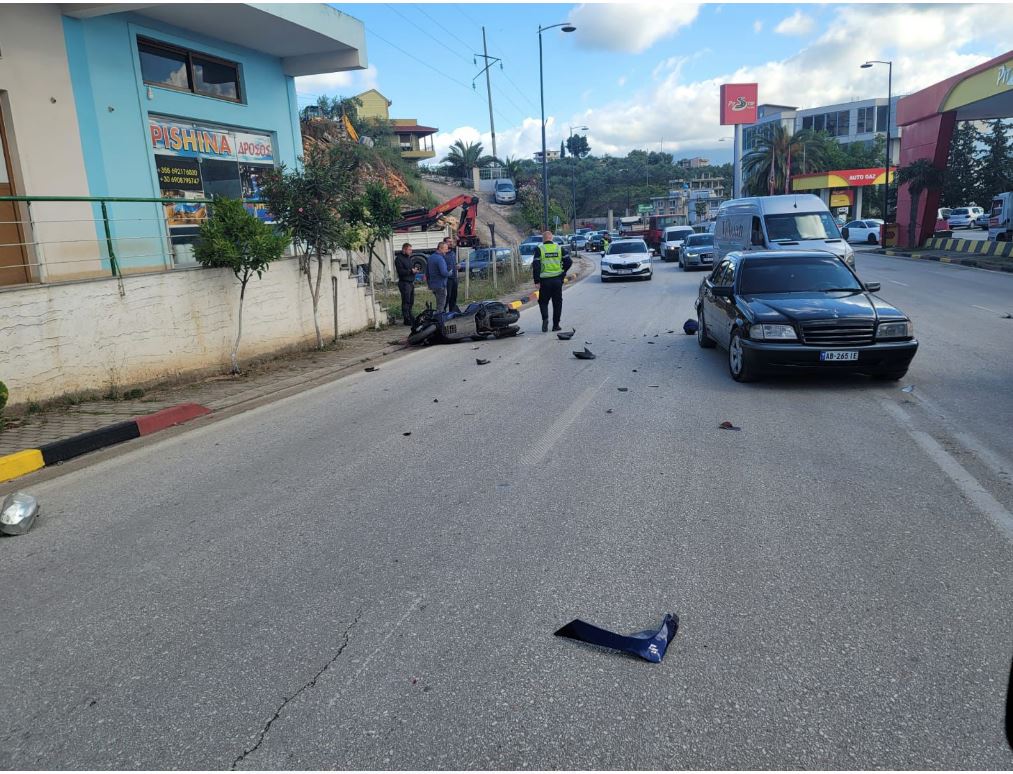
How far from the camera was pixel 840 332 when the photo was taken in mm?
8445

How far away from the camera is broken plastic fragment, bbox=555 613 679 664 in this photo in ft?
11.1

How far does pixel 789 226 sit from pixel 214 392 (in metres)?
14.4

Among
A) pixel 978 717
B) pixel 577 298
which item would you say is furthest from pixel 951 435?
pixel 577 298

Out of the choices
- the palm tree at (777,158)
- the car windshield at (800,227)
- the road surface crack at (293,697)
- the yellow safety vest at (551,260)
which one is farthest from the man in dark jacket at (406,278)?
the palm tree at (777,158)

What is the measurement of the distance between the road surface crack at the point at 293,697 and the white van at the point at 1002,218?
42689 mm

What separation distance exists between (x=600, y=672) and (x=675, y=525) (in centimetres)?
175

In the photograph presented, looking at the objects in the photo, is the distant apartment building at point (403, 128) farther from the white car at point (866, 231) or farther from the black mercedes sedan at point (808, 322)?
the black mercedes sedan at point (808, 322)

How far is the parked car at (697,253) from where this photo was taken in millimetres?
30812

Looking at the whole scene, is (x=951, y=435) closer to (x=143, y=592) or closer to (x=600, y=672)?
(x=600, y=672)

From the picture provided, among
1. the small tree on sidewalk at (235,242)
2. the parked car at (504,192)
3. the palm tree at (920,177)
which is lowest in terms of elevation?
the small tree on sidewalk at (235,242)

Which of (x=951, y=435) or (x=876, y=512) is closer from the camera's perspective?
(x=876, y=512)

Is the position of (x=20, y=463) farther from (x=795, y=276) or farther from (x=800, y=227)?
(x=800, y=227)

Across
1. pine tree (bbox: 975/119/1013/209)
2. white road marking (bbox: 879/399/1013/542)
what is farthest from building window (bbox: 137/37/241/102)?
pine tree (bbox: 975/119/1013/209)

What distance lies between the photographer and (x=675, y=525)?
483cm
